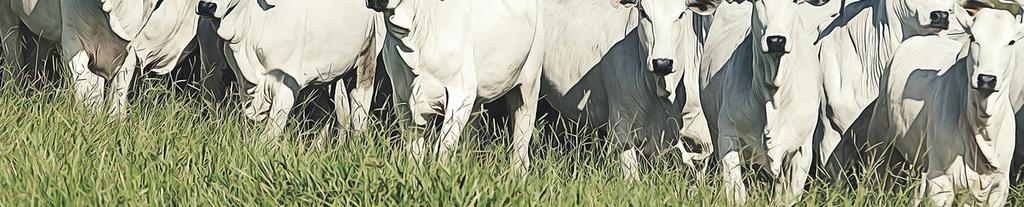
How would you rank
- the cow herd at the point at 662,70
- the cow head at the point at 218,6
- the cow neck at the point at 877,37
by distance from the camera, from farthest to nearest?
1. the cow neck at the point at 877,37
2. the cow head at the point at 218,6
3. the cow herd at the point at 662,70

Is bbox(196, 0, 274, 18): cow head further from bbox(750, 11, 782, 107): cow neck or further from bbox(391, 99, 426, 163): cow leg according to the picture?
bbox(750, 11, 782, 107): cow neck

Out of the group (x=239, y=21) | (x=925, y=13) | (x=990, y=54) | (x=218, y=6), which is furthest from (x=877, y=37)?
(x=218, y=6)

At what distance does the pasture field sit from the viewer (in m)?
8.96

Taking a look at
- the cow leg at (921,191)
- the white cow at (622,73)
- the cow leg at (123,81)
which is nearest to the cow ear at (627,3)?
the white cow at (622,73)

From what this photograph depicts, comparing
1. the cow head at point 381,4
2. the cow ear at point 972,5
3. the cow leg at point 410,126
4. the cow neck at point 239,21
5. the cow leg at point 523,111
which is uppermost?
the cow head at point 381,4

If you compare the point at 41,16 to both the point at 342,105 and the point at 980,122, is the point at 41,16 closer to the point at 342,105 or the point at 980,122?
the point at 342,105

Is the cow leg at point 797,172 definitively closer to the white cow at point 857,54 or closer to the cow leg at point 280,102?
the white cow at point 857,54

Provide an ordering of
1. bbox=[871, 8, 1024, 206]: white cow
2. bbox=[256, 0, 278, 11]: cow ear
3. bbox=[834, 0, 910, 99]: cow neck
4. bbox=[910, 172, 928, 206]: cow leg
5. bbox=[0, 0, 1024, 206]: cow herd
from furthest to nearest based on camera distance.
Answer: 1. bbox=[256, 0, 278, 11]: cow ear
2. bbox=[834, 0, 910, 99]: cow neck
3. bbox=[0, 0, 1024, 206]: cow herd
4. bbox=[910, 172, 928, 206]: cow leg
5. bbox=[871, 8, 1024, 206]: white cow

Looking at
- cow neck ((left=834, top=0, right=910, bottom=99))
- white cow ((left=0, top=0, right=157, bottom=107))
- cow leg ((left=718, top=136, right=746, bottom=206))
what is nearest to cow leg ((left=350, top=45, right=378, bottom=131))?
white cow ((left=0, top=0, right=157, bottom=107))

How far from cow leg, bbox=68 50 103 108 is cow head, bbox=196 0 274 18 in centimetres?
89

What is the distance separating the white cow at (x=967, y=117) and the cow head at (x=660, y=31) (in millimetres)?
1197

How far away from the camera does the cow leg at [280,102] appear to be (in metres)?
11.6

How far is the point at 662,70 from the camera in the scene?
11.1m

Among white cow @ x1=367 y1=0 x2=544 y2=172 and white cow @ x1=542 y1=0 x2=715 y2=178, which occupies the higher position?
white cow @ x1=367 y1=0 x2=544 y2=172
